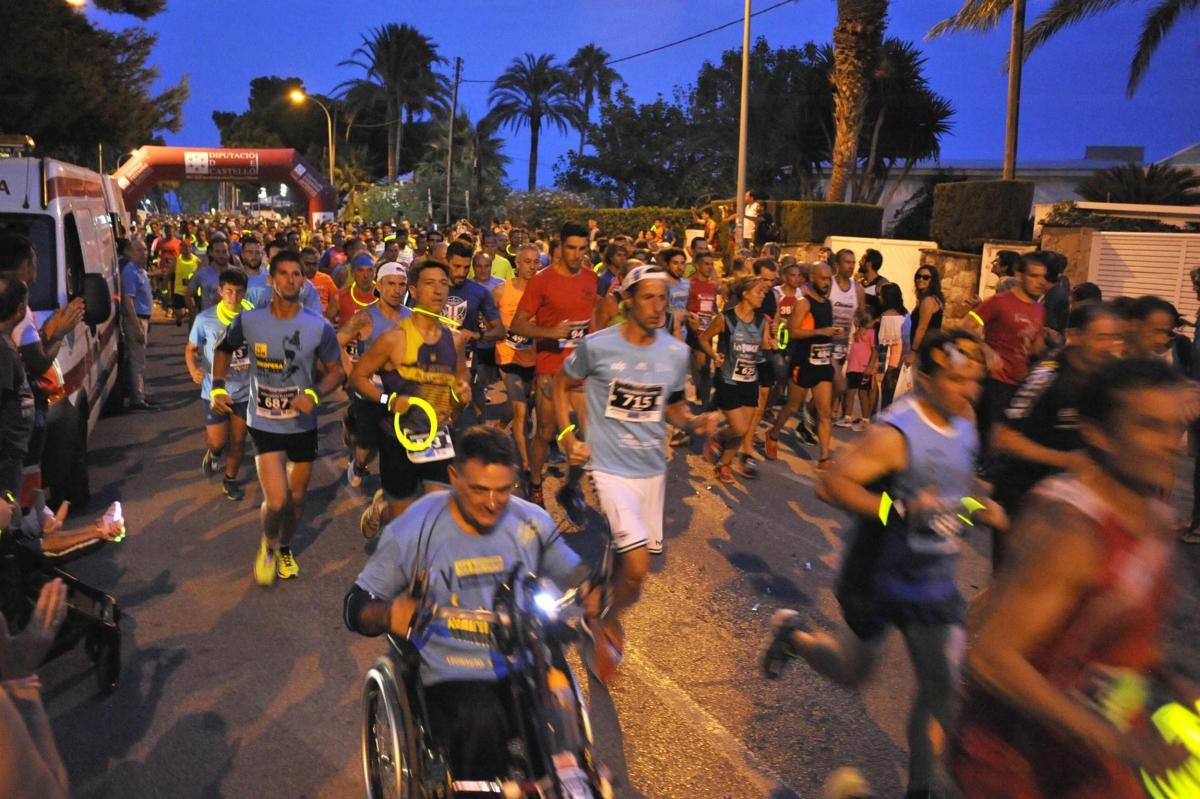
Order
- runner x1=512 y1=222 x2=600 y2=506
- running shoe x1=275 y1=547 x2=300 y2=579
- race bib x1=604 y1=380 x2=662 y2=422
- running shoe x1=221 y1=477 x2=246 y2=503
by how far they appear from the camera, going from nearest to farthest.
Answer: race bib x1=604 y1=380 x2=662 y2=422, running shoe x1=275 y1=547 x2=300 y2=579, runner x1=512 y1=222 x2=600 y2=506, running shoe x1=221 y1=477 x2=246 y2=503

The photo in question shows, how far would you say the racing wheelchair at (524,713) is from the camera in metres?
2.92

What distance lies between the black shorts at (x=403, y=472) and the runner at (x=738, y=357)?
3.39 meters

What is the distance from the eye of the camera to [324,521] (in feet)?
25.7

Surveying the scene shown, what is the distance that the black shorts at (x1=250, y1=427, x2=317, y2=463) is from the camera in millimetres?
6281

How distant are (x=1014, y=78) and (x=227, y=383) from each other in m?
16.5

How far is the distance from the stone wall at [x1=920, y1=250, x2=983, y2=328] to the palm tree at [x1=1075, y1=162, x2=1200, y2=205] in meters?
2.50

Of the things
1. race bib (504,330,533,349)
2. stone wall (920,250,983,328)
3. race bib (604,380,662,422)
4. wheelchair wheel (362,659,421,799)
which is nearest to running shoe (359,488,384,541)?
race bib (604,380,662,422)

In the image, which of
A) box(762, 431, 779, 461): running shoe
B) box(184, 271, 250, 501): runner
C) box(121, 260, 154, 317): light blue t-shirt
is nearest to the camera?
box(184, 271, 250, 501): runner

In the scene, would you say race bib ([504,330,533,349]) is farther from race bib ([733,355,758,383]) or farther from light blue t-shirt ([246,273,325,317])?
light blue t-shirt ([246,273,325,317])

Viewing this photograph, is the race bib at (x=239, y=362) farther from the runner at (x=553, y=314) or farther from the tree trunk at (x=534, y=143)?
the tree trunk at (x=534, y=143)

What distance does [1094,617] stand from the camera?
2334 millimetres

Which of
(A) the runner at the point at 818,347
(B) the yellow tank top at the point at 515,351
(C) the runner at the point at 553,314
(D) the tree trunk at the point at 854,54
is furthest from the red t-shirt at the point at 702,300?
(D) the tree trunk at the point at 854,54

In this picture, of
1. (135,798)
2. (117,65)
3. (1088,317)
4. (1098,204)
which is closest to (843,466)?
(1088,317)

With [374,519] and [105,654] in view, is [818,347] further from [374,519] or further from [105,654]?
[105,654]
